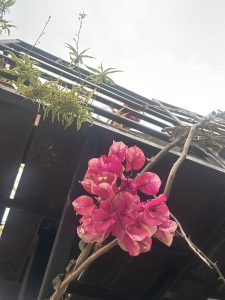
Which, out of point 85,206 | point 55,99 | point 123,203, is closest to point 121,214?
point 123,203

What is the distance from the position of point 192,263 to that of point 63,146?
1.58m

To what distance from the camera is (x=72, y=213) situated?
7.17 ft

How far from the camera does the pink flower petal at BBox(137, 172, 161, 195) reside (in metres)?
1.40

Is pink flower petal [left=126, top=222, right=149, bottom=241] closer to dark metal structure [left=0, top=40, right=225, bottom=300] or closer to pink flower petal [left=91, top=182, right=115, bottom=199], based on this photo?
pink flower petal [left=91, top=182, right=115, bottom=199]

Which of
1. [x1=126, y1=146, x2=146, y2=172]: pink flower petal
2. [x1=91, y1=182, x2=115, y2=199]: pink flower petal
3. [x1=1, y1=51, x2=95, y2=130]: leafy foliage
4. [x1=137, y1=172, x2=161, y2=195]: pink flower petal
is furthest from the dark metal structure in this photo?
[x1=91, y1=182, x2=115, y2=199]: pink flower petal

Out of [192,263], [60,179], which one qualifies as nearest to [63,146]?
[60,179]

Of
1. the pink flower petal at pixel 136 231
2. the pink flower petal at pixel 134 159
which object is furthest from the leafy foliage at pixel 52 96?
the pink flower petal at pixel 136 231

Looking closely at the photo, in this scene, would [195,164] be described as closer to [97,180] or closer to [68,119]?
[68,119]

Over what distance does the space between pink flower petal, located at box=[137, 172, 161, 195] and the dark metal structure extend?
712 mm

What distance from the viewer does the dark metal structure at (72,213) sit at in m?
2.12

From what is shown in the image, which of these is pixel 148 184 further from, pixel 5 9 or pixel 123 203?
pixel 5 9

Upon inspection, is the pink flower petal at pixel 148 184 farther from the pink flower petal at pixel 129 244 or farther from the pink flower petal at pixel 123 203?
the pink flower petal at pixel 129 244

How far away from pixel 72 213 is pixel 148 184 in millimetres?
924

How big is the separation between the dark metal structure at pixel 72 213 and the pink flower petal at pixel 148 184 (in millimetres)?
712
